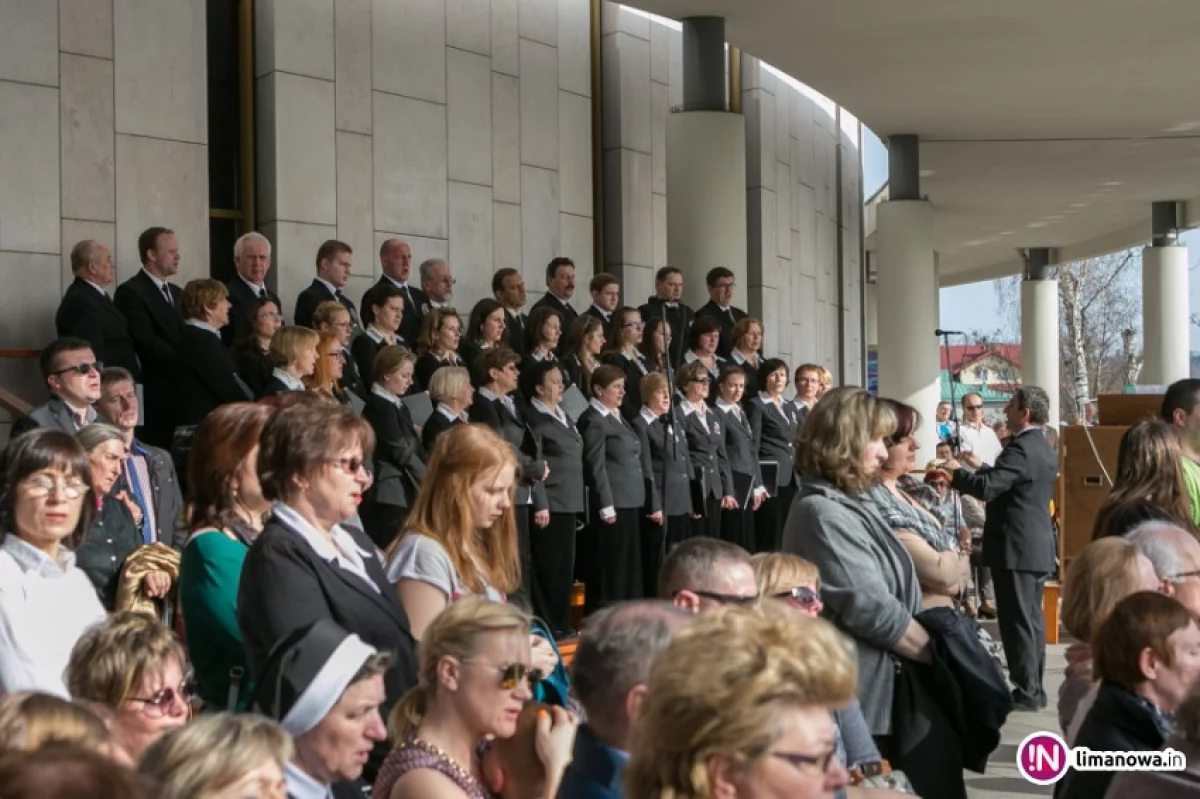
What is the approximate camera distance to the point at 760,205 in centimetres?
1747

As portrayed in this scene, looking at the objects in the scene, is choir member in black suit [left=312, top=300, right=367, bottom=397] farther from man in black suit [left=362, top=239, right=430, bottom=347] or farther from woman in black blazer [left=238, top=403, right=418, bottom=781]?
woman in black blazer [left=238, top=403, right=418, bottom=781]

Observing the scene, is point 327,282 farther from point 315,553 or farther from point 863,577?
point 315,553

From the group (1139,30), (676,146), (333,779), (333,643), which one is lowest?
(333,779)

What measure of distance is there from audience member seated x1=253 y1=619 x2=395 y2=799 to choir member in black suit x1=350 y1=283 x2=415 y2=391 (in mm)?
6458

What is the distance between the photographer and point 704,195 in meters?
13.2

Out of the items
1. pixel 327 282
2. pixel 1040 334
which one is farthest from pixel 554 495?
pixel 1040 334

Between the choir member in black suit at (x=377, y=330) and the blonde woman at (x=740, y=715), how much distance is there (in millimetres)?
7339

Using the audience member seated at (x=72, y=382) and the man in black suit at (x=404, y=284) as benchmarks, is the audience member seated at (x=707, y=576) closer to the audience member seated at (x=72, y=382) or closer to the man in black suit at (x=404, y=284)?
the audience member seated at (x=72, y=382)

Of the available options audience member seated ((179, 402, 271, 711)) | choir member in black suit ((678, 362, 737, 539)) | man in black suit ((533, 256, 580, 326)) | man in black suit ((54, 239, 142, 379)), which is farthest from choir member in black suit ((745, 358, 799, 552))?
audience member seated ((179, 402, 271, 711))

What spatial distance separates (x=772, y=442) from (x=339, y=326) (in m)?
4.32

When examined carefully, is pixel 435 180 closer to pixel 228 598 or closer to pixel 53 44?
pixel 53 44

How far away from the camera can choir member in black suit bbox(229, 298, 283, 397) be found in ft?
27.2

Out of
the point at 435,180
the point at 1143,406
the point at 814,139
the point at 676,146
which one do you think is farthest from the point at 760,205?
the point at 1143,406

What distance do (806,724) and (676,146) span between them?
11.6 meters
